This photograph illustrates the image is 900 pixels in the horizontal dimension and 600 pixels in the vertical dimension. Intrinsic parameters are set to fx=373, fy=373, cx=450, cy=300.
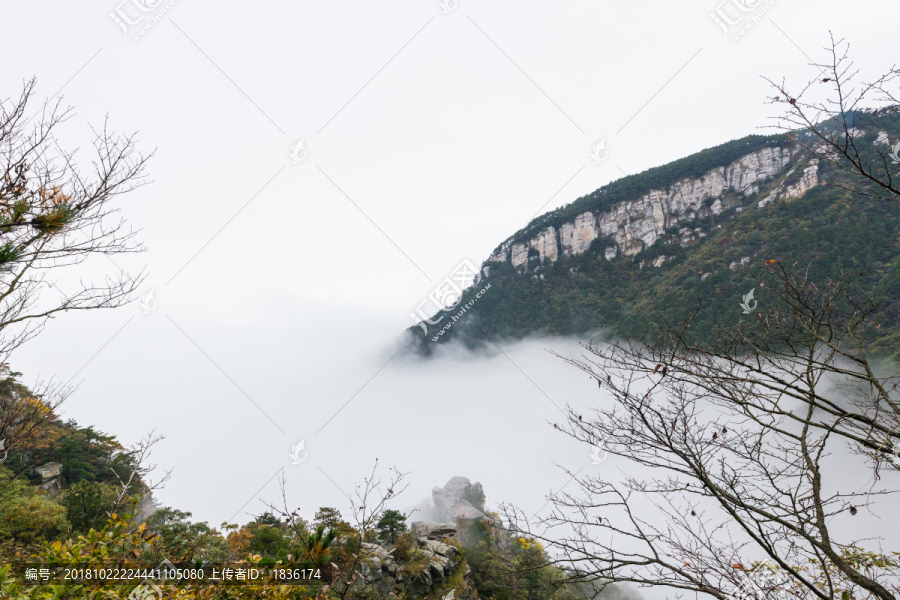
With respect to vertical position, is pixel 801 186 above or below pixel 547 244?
below

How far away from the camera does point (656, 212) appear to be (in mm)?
75812

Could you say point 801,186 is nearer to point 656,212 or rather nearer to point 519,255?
point 656,212

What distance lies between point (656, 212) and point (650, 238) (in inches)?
265

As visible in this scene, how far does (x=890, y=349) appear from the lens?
990 cm

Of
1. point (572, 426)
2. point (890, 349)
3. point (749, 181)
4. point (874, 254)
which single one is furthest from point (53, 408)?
point (749, 181)

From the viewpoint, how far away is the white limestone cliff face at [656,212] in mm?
67938

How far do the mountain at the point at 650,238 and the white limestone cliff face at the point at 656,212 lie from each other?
20cm

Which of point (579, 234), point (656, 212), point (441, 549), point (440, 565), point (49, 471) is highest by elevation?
point (656, 212)

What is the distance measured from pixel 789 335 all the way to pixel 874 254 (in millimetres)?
38378

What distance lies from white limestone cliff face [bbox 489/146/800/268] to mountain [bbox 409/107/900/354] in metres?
0.20

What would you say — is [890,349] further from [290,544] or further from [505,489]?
[505,489]

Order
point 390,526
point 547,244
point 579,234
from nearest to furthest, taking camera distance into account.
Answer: point 390,526
point 579,234
point 547,244

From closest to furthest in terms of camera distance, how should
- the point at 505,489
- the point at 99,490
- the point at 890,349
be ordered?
the point at 890,349, the point at 99,490, the point at 505,489

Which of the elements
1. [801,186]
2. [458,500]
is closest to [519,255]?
[801,186]
